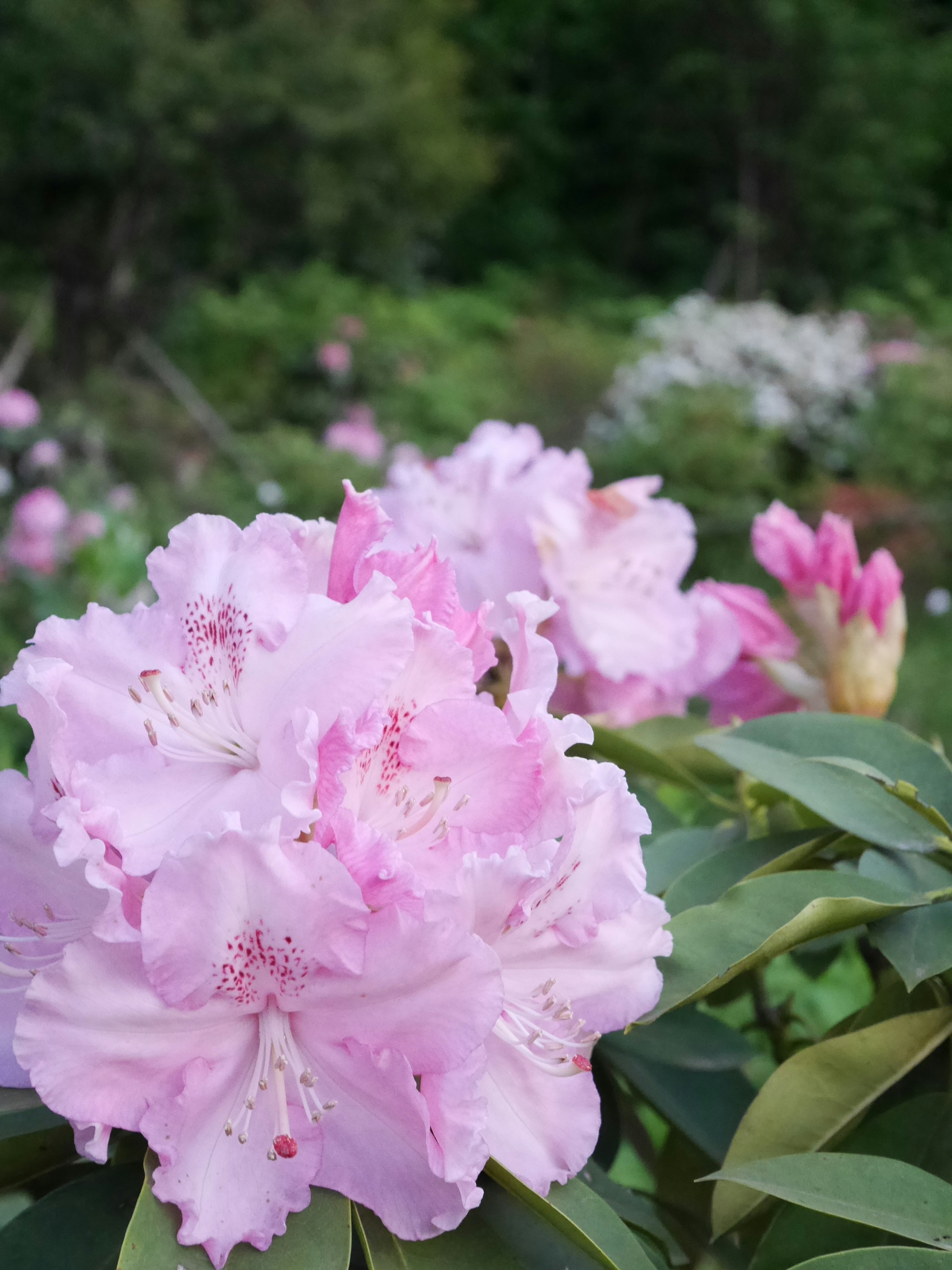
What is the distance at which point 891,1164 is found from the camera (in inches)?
15.6

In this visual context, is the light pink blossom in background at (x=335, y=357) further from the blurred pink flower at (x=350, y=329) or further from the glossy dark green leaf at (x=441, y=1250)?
the glossy dark green leaf at (x=441, y=1250)

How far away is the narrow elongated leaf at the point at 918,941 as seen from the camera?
41 centimetres

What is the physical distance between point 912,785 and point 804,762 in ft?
0.16

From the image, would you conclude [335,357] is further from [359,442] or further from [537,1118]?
[537,1118]

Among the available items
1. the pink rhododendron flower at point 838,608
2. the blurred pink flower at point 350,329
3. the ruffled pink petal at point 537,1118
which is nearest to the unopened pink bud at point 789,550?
the pink rhododendron flower at point 838,608

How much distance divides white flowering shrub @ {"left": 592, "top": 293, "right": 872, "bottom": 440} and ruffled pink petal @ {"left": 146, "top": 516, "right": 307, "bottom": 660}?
562 centimetres

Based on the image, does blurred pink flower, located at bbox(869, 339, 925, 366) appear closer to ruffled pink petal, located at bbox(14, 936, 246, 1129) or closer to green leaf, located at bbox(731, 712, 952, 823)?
green leaf, located at bbox(731, 712, 952, 823)

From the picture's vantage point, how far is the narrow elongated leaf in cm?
41

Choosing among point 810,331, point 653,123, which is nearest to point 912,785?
point 810,331

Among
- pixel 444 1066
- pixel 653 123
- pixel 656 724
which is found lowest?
pixel 653 123

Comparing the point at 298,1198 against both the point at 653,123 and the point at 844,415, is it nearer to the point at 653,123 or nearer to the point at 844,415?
the point at 844,415

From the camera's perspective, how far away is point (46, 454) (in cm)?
367

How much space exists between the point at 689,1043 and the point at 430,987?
0.20 metres

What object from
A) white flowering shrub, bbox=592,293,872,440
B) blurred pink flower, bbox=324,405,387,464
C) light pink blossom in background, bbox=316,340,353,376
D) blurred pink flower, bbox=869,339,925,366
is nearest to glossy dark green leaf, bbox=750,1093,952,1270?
blurred pink flower, bbox=324,405,387,464
